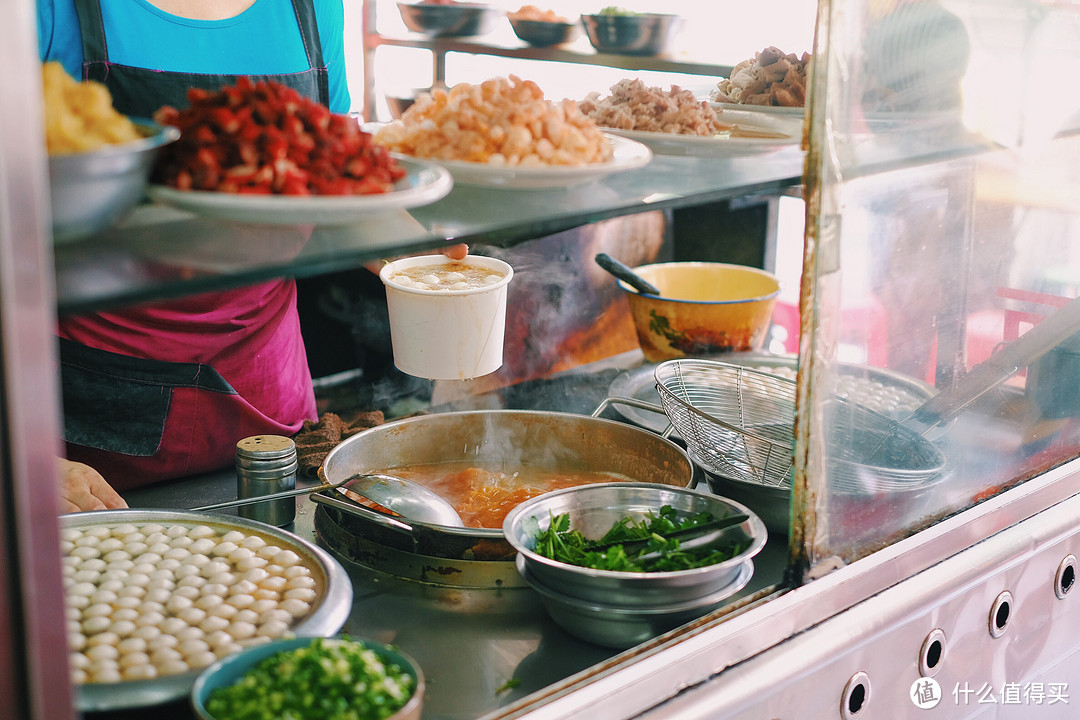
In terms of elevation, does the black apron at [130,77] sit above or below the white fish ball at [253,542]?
above

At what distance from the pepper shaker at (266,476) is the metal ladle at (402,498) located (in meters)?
0.03

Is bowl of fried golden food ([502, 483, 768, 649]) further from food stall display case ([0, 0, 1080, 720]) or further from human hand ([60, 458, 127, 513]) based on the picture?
human hand ([60, 458, 127, 513])

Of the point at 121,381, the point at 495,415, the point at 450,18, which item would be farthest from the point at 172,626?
the point at 450,18

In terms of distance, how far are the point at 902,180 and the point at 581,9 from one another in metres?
2.33

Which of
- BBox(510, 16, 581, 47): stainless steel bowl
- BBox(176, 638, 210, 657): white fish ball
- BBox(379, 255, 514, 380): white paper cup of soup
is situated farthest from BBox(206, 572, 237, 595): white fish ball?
BBox(510, 16, 581, 47): stainless steel bowl

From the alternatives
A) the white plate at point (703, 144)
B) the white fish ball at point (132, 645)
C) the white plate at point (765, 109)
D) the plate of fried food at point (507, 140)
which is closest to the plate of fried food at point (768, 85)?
the white plate at point (765, 109)

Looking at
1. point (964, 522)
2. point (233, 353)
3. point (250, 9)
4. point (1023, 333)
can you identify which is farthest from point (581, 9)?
point (964, 522)

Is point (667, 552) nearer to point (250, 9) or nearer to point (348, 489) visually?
point (348, 489)

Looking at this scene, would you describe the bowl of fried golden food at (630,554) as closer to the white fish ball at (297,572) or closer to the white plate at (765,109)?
the white fish ball at (297,572)

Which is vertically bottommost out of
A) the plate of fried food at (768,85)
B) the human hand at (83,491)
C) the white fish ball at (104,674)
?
the white fish ball at (104,674)

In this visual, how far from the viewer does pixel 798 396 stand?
44.3 inches

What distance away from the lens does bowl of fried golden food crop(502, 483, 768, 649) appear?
103cm

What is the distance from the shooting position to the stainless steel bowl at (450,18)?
309 cm

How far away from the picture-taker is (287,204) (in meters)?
0.69
